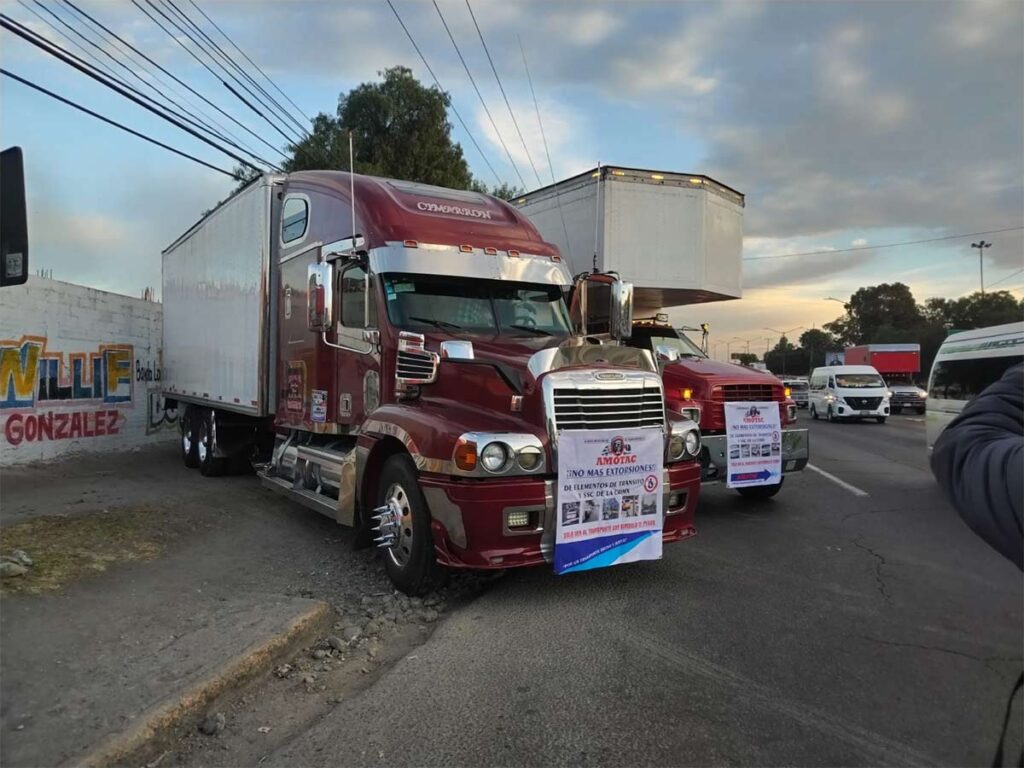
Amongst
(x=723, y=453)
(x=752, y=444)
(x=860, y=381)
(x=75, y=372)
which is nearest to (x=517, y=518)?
(x=723, y=453)

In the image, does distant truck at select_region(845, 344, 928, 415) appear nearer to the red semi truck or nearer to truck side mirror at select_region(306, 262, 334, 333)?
the red semi truck

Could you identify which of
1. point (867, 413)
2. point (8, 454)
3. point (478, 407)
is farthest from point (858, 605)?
point (867, 413)

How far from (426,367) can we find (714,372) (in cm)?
431

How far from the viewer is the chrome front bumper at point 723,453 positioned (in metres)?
7.89

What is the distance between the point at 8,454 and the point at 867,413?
2443 centimetres

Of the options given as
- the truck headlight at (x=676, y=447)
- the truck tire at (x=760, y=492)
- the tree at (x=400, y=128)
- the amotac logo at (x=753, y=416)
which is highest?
the tree at (x=400, y=128)

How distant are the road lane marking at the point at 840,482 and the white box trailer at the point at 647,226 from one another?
3275 millimetres

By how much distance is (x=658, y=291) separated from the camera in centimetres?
1071

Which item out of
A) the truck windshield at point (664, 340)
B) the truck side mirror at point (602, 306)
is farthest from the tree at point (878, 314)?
the truck side mirror at point (602, 306)

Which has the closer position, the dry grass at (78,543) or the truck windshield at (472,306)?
the dry grass at (78,543)

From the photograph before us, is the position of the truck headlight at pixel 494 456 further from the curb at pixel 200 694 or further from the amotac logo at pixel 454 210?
the amotac logo at pixel 454 210

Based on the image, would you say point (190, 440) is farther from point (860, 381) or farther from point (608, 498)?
point (860, 381)

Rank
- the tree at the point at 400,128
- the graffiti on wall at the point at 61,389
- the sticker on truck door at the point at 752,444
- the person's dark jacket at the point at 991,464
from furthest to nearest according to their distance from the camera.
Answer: the tree at the point at 400,128 → the graffiti on wall at the point at 61,389 → the sticker on truck door at the point at 752,444 → the person's dark jacket at the point at 991,464

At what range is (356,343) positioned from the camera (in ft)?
21.3
